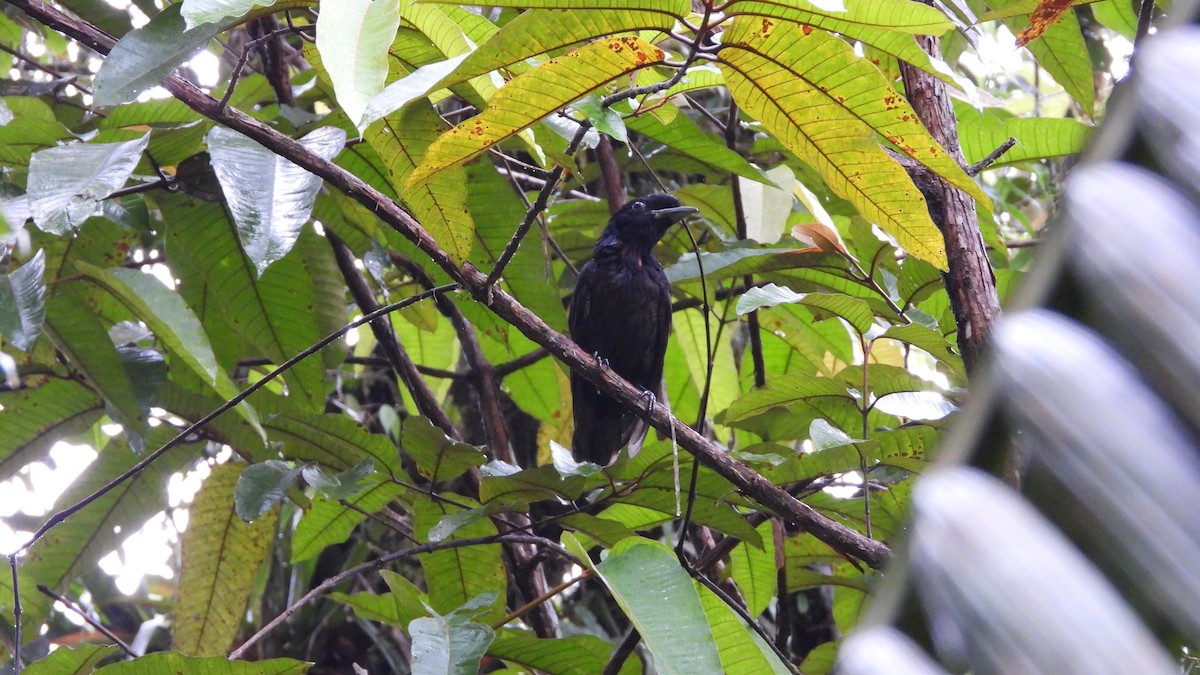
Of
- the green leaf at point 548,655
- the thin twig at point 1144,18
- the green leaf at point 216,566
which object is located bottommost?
the green leaf at point 548,655

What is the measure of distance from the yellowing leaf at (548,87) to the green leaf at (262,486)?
1.14 metres

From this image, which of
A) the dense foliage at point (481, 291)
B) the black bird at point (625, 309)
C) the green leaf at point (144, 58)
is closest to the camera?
the dense foliage at point (481, 291)

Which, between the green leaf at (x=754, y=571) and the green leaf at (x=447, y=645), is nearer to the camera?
the green leaf at (x=447, y=645)

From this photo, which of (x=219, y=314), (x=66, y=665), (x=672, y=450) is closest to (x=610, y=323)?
(x=219, y=314)

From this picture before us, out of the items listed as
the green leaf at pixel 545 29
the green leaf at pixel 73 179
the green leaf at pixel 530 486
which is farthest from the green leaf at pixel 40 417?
the green leaf at pixel 545 29

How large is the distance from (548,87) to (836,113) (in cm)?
50

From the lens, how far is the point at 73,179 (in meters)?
2.12

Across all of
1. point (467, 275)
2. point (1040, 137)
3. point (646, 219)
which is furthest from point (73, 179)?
point (646, 219)

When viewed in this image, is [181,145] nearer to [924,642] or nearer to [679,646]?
[679,646]

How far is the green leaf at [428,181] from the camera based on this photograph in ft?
7.26

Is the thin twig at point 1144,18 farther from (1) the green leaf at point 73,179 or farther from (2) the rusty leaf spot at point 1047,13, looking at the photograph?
(1) the green leaf at point 73,179

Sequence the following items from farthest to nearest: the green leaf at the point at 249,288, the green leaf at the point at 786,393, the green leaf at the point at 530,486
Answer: the green leaf at the point at 249,288 < the green leaf at the point at 786,393 < the green leaf at the point at 530,486

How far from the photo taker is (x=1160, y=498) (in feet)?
1.55

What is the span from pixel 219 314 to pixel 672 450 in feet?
4.83
